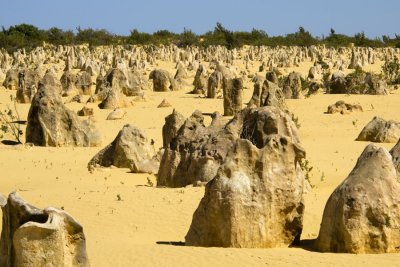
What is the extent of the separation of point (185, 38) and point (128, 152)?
1926 inches

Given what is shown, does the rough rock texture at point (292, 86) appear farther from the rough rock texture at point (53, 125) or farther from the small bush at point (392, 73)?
the rough rock texture at point (53, 125)

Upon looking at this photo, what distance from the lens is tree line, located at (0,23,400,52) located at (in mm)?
62812

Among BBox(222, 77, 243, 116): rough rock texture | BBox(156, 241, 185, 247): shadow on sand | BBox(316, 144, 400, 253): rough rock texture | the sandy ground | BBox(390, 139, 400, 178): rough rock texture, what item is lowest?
BBox(156, 241, 185, 247): shadow on sand

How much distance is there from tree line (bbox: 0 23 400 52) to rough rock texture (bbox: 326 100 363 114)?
37041 mm

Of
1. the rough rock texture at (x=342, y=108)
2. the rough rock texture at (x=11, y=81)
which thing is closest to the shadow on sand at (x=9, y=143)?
the rough rock texture at (x=342, y=108)

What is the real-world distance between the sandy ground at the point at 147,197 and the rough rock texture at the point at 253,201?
203mm

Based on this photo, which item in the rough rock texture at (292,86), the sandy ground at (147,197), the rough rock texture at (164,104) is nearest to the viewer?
the sandy ground at (147,197)

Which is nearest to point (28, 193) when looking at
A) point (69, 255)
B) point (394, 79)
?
point (69, 255)

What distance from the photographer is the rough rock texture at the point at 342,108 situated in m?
23.9

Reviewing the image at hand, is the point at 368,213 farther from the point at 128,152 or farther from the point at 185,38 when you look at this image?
the point at 185,38

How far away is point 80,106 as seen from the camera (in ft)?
83.9

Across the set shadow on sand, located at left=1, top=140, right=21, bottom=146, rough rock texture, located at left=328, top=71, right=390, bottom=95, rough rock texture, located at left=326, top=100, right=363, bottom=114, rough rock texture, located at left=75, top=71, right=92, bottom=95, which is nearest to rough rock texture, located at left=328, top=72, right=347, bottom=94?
rough rock texture, located at left=328, top=71, right=390, bottom=95

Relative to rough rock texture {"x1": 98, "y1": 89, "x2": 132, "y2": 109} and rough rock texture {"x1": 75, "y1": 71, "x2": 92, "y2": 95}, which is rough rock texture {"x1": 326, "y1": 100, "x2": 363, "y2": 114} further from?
rough rock texture {"x1": 75, "y1": 71, "x2": 92, "y2": 95}

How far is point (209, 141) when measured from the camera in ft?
41.9
